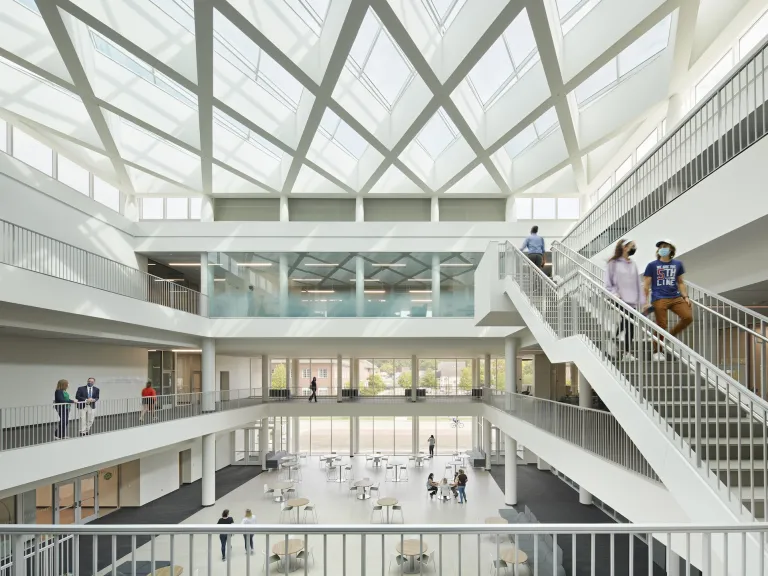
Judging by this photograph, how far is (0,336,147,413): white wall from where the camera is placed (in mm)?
16578

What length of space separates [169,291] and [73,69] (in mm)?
9345

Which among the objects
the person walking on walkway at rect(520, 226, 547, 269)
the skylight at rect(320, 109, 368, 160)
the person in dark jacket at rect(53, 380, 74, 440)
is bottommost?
the person in dark jacket at rect(53, 380, 74, 440)

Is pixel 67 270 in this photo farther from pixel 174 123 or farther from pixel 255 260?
pixel 255 260

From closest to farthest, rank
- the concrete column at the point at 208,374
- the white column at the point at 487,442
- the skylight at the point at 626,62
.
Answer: the skylight at the point at 626,62, the concrete column at the point at 208,374, the white column at the point at 487,442

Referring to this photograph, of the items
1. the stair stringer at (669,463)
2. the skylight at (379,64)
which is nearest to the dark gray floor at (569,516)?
the stair stringer at (669,463)

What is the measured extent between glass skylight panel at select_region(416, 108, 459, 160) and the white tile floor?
588 inches

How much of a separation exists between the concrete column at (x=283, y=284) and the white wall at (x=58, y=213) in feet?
21.8

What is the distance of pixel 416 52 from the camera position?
12758mm

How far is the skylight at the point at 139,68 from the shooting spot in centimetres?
1634

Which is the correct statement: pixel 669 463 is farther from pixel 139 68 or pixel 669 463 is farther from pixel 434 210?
pixel 434 210

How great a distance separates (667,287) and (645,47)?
11.8 m

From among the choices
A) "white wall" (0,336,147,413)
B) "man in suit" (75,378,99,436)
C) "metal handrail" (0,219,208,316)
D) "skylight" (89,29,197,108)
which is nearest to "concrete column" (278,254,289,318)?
"metal handrail" (0,219,208,316)

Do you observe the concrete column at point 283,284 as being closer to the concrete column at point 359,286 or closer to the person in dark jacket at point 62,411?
the concrete column at point 359,286

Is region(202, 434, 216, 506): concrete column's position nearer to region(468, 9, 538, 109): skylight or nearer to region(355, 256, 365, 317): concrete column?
region(355, 256, 365, 317): concrete column
